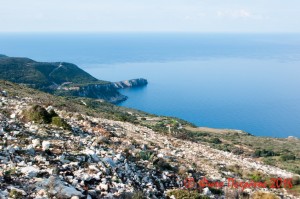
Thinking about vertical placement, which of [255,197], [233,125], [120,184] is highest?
[120,184]

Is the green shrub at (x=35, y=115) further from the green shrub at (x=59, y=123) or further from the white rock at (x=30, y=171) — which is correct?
the white rock at (x=30, y=171)

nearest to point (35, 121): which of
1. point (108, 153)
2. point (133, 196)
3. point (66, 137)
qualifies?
point (66, 137)

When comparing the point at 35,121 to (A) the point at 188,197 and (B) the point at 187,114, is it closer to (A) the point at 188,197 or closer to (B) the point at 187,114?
(A) the point at 188,197

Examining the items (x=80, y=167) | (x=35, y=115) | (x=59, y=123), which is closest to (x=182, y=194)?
(x=80, y=167)

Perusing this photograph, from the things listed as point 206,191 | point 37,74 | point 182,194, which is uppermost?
point 182,194

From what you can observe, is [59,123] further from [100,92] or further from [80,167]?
[100,92]

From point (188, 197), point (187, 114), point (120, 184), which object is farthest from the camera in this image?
point (187, 114)
